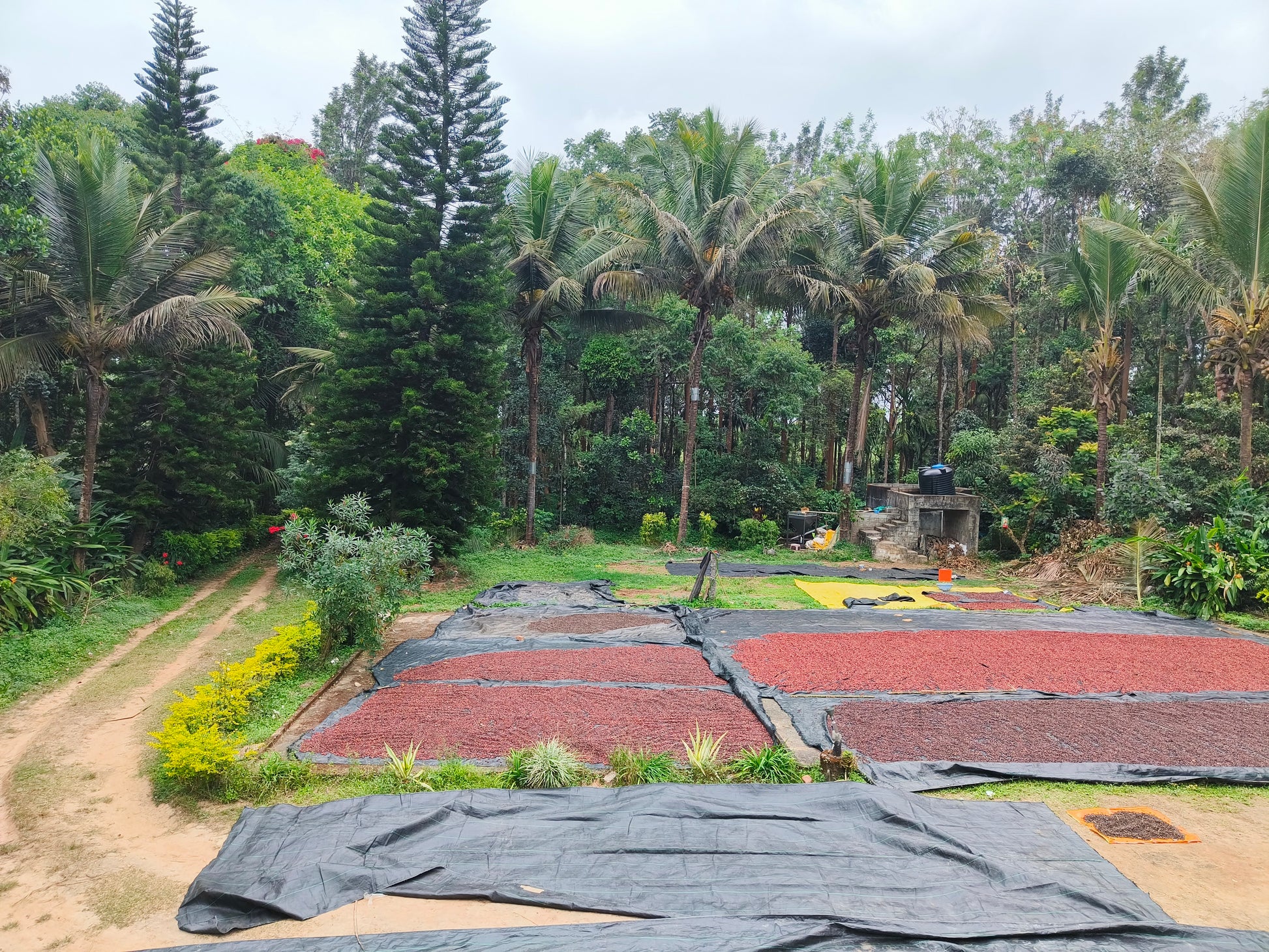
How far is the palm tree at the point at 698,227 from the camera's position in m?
14.1

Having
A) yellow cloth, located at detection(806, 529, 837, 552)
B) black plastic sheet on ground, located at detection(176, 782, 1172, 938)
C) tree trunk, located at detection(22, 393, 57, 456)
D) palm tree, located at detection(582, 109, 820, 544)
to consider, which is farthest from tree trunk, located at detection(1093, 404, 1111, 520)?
tree trunk, located at detection(22, 393, 57, 456)

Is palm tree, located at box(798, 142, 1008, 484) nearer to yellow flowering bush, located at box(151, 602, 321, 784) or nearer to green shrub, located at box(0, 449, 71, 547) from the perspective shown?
yellow flowering bush, located at box(151, 602, 321, 784)

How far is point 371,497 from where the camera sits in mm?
12617

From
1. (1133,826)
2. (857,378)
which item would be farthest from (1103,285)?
(1133,826)

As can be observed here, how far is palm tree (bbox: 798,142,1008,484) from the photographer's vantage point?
15.2 meters

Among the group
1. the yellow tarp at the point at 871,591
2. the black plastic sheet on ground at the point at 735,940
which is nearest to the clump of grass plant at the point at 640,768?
the black plastic sheet on ground at the point at 735,940

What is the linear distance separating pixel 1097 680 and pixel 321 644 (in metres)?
7.47

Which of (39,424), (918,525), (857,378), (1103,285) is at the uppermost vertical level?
(1103,285)

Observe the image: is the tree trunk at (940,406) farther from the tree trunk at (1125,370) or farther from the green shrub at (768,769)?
the green shrub at (768,769)

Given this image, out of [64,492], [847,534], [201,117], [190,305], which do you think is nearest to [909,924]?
[64,492]

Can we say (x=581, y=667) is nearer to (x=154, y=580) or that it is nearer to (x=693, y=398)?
(x=154, y=580)

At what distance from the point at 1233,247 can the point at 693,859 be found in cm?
1237

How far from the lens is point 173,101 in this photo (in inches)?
572

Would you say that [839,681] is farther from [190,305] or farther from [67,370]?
[67,370]
